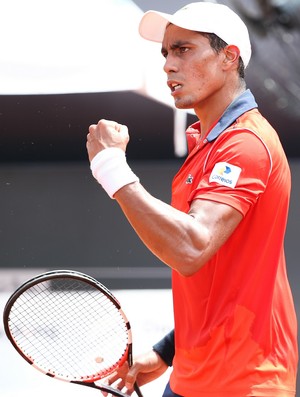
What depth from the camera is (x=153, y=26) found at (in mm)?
2039

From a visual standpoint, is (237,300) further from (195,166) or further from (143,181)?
(143,181)

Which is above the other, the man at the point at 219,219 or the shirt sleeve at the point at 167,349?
the man at the point at 219,219

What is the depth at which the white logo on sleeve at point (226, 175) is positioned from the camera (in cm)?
165

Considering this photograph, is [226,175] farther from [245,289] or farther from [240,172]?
[245,289]

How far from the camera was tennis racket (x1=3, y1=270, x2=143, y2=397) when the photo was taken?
210 cm

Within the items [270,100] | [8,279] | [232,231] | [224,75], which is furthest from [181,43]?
[8,279]

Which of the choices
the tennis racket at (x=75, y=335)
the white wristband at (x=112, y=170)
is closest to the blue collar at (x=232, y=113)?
the white wristband at (x=112, y=170)

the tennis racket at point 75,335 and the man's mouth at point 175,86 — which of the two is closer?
the man's mouth at point 175,86

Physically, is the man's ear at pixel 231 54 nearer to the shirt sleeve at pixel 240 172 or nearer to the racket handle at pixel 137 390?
the shirt sleeve at pixel 240 172

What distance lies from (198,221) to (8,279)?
1.87 meters

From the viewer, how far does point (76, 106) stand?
326 centimetres

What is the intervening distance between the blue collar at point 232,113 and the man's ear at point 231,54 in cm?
7

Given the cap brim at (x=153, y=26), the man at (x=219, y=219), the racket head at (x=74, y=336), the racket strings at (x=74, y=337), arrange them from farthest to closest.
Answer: the racket strings at (x=74, y=337), the racket head at (x=74, y=336), the cap brim at (x=153, y=26), the man at (x=219, y=219)

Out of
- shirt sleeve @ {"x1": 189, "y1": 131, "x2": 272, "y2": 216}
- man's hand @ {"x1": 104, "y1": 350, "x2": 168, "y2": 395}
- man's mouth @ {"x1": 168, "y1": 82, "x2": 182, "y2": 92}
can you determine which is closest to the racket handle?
man's hand @ {"x1": 104, "y1": 350, "x2": 168, "y2": 395}
